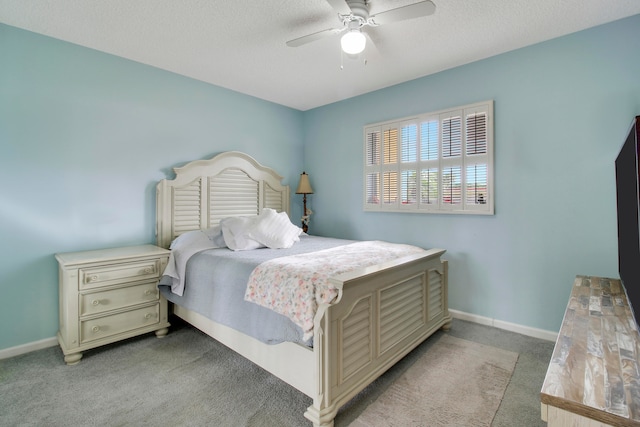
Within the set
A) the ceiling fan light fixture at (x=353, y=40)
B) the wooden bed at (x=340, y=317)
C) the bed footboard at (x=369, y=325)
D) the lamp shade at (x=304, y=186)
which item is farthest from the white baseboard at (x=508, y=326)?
the ceiling fan light fixture at (x=353, y=40)

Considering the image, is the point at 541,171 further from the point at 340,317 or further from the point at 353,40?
the point at 340,317

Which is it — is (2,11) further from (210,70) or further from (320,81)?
(320,81)

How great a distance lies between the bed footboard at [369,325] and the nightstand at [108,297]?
1.75 metres

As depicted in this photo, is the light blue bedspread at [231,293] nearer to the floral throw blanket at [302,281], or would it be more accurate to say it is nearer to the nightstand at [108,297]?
the floral throw blanket at [302,281]

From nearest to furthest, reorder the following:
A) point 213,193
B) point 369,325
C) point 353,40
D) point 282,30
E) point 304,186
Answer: point 369,325
point 353,40
point 282,30
point 213,193
point 304,186

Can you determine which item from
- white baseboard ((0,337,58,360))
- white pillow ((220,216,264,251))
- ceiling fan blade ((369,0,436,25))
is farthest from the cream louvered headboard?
ceiling fan blade ((369,0,436,25))

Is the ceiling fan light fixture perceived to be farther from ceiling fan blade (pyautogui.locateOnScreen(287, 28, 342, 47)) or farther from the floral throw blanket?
the floral throw blanket

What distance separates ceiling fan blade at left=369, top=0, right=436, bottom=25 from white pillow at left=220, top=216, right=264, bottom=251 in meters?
1.98

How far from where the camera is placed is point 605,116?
7.87 feet

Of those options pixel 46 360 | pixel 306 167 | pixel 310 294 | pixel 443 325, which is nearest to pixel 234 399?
pixel 310 294

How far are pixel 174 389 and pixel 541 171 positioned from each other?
322cm

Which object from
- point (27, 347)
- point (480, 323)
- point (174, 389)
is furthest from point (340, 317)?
point (27, 347)

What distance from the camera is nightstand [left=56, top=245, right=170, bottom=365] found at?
7.54ft

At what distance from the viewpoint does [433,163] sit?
3.27 m
